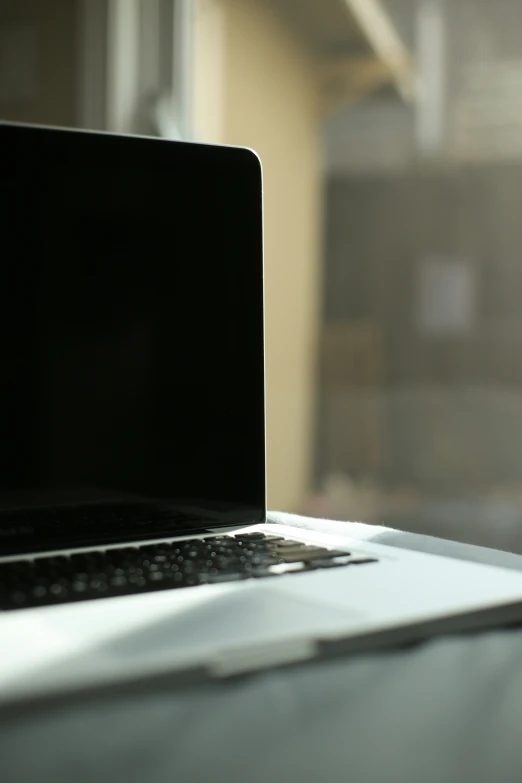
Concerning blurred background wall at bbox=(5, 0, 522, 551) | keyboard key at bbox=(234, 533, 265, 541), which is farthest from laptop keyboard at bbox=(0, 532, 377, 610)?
blurred background wall at bbox=(5, 0, 522, 551)

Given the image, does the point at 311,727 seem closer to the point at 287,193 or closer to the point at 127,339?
the point at 127,339

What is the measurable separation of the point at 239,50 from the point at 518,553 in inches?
74.0

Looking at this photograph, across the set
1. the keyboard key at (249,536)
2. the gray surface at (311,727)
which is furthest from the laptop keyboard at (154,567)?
the gray surface at (311,727)

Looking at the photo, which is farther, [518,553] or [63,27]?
[63,27]

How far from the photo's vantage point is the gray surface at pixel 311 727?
380 millimetres

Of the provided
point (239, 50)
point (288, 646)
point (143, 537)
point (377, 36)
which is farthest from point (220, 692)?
point (377, 36)

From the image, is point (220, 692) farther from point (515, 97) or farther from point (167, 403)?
point (515, 97)

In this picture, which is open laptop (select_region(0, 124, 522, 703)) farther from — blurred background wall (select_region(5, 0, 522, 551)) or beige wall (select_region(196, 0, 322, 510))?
beige wall (select_region(196, 0, 322, 510))

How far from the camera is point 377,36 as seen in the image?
2.42 m

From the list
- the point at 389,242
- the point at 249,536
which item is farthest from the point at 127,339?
the point at 389,242

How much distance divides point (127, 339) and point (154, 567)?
205mm

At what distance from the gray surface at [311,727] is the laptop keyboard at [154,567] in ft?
0.39

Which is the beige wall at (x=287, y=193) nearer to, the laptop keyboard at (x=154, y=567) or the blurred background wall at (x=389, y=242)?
the blurred background wall at (x=389, y=242)

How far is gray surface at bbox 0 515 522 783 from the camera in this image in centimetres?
38
